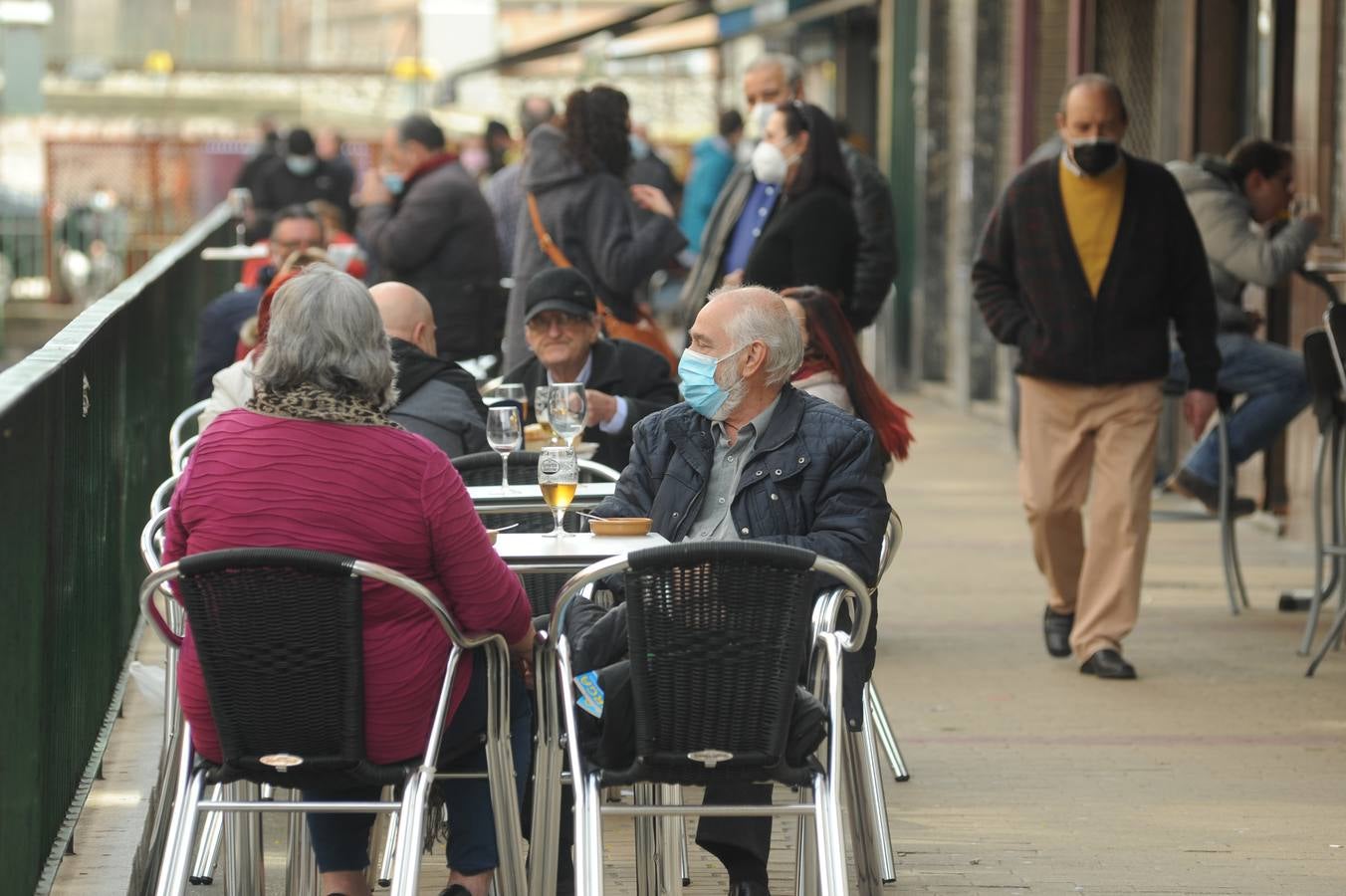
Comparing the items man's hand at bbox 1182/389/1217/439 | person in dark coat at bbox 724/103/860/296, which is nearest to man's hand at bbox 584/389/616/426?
person in dark coat at bbox 724/103/860/296

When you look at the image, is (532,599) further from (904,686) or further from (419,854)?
(904,686)

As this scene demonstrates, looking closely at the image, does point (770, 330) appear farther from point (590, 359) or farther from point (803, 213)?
point (803, 213)

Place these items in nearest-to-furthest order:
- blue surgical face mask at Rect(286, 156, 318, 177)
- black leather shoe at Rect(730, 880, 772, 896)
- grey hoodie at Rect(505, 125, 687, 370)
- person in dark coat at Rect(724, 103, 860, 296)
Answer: black leather shoe at Rect(730, 880, 772, 896), person in dark coat at Rect(724, 103, 860, 296), grey hoodie at Rect(505, 125, 687, 370), blue surgical face mask at Rect(286, 156, 318, 177)

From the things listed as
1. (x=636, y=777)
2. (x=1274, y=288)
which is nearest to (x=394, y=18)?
(x=1274, y=288)

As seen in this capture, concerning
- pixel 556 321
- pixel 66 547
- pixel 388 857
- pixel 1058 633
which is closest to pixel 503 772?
Answer: pixel 388 857

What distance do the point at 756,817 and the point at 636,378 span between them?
2.29 metres

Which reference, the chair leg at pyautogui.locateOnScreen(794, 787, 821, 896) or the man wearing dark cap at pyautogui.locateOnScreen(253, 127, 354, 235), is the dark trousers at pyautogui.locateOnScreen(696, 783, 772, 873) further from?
the man wearing dark cap at pyautogui.locateOnScreen(253, 127, 354, 235)

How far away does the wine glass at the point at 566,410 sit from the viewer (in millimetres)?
5578

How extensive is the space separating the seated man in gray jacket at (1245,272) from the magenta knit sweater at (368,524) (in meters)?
5.32

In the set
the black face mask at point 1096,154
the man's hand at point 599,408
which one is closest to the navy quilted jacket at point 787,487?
the man's hand at point 599,408

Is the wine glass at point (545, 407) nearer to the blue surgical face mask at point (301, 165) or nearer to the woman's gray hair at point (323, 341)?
the woman's gray hair at point (323, 341)

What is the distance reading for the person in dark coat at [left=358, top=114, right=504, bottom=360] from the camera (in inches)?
410

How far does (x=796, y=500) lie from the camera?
4879mm

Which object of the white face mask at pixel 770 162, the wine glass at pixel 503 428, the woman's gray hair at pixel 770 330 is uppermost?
the white face mask at pixel 770 162
